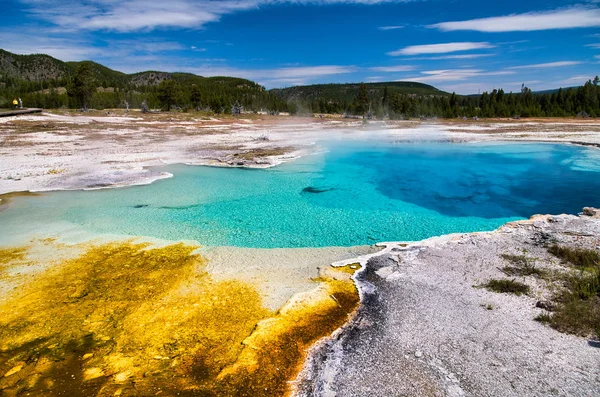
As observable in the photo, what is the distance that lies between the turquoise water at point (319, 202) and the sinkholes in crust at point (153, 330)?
276 centimetres

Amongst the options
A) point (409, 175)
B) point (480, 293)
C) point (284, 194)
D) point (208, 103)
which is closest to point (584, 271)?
point (480, 293)

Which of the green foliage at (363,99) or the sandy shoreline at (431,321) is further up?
the green foliage at (363,99)

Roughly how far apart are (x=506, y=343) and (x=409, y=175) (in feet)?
53.4

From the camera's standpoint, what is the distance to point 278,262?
8.75 m

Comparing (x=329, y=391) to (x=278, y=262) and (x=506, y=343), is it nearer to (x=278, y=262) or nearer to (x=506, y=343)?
(x=506, y=343)

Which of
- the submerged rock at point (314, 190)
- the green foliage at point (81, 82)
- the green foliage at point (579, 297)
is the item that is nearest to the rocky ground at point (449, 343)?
the green foliage at point (579, 297)

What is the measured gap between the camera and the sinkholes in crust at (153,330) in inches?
195

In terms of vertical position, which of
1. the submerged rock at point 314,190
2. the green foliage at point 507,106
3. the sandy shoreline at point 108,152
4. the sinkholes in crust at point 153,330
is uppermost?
the green foliage at point 507,106

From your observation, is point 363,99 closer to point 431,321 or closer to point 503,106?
point 503,106

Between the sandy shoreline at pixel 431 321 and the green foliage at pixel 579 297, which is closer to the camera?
the sandy shoreline at pixel 431 321

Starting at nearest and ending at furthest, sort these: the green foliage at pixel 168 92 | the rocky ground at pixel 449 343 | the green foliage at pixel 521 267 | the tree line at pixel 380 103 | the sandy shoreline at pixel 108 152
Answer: the rocky ground at pixel 449 343 → the green foliage at pixel 521 267 → the sandy shoreline at pixel 108 152 → the tree line at pixel 380 103 → the green foliage at pixel 168 92

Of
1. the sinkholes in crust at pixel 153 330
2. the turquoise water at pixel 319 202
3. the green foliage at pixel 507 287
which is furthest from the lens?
the turquoise water at pixel 319 202

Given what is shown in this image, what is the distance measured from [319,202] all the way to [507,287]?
28.5ft

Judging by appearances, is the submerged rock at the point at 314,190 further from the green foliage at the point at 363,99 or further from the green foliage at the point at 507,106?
the green foliage at the point at 507,106
